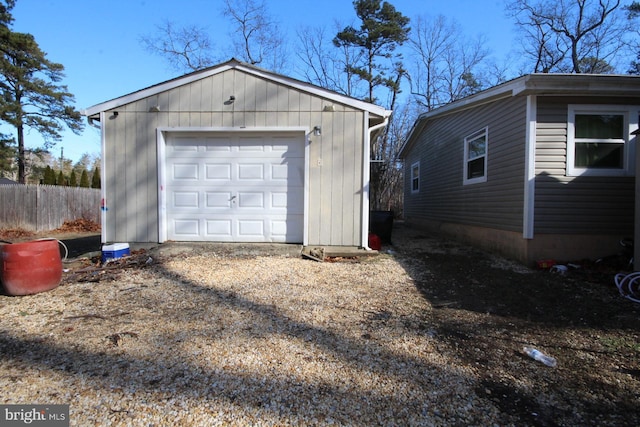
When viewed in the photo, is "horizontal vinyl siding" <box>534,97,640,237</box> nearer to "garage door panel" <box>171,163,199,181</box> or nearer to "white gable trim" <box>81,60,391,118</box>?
"white gable trim" <box>81,60,391,118</box>

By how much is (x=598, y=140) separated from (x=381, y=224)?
4.54m

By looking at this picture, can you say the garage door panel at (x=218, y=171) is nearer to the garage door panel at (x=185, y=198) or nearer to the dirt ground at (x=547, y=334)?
the garage door panel at (x=185, y=198)

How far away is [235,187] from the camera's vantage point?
6.87 m

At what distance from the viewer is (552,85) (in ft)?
19.0

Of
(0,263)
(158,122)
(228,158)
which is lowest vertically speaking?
(0,263)

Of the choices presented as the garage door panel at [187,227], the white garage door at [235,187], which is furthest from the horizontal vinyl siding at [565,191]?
the garage door panel at [187,227]

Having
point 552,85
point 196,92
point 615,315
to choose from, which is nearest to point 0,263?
point 196,92

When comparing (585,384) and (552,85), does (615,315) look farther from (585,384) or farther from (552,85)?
(552,85)

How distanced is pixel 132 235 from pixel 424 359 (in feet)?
20.8

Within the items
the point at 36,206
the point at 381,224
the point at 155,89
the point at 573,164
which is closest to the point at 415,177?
the point at 381,224

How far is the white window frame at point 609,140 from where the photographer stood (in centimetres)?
599

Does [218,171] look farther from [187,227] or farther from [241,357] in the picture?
[241,357]

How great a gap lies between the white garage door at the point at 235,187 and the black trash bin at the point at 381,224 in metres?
2.42

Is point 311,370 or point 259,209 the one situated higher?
point 259,209
